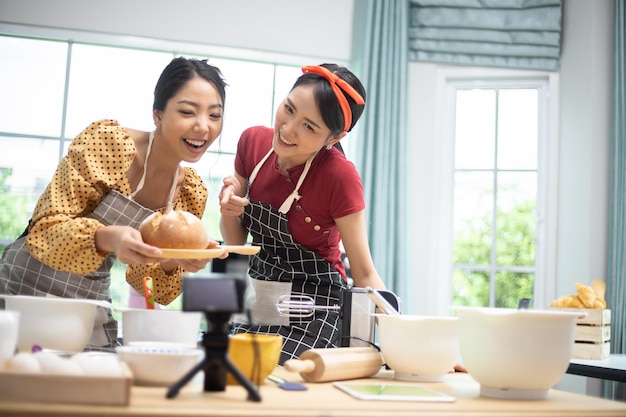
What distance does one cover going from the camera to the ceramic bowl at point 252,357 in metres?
1.21

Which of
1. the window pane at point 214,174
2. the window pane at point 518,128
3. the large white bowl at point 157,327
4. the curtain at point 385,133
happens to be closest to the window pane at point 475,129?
the window pane at point 518,128

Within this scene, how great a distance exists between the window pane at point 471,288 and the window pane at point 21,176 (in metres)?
2.79

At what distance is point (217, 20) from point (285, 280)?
279 centimetres

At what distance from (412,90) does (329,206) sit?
2.70 meters

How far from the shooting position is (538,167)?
464cm

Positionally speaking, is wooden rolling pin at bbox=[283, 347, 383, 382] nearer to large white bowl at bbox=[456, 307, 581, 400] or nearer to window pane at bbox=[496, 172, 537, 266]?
large white bowl at bbox=[456, 307, 581, 400]

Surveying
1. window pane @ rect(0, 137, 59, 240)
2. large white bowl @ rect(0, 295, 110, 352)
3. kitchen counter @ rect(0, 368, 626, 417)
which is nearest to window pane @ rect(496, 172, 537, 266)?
window pane @ rect(0, 137, 59, 240)

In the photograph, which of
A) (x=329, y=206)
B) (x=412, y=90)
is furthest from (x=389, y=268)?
(x=329, y=206)

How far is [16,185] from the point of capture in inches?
168

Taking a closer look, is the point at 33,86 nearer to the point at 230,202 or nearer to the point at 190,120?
the point at 190,120

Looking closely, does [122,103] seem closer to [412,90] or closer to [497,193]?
[412,90]

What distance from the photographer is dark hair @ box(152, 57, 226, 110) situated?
6.75ft

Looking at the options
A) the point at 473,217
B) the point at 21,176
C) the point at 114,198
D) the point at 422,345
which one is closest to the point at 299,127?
the point at 114,198

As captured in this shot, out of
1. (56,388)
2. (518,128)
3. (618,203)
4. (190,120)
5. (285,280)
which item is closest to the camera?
(56,388)
